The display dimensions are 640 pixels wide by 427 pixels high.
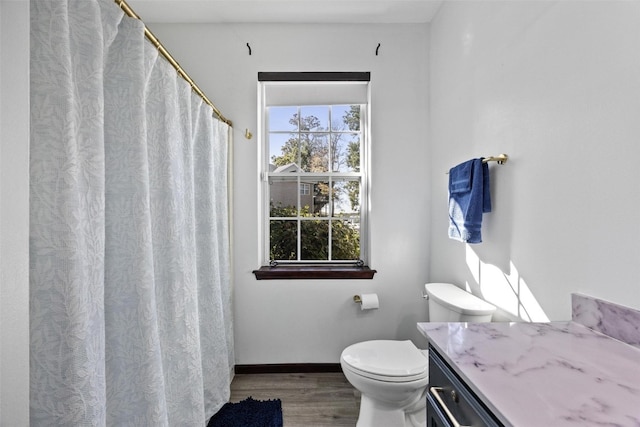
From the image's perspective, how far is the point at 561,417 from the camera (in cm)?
51

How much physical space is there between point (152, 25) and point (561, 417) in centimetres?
285

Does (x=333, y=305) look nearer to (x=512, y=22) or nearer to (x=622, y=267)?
(x=622, y=267)

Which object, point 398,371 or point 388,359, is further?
point 388,359

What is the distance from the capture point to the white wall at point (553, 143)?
81 cm

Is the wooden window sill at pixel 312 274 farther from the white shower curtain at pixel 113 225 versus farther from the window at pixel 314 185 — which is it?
the white shower curtain at pixel 113 225

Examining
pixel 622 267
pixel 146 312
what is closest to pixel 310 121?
pixel 146 312

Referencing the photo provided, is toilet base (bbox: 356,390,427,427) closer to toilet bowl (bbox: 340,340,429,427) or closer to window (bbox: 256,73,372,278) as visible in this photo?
toilet bowl (bbox: 340,340,429,427)

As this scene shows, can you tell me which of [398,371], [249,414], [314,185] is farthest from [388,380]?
[314,185]

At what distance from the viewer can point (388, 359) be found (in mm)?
1480

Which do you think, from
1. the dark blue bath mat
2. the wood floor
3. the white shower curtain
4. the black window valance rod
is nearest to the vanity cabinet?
the white shower curtain

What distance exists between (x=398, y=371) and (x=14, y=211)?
141 cm

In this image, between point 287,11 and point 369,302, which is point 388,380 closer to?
point 369,302

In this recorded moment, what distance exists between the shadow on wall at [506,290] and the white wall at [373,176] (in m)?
0.63

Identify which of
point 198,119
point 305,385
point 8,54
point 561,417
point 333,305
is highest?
point 198,119
